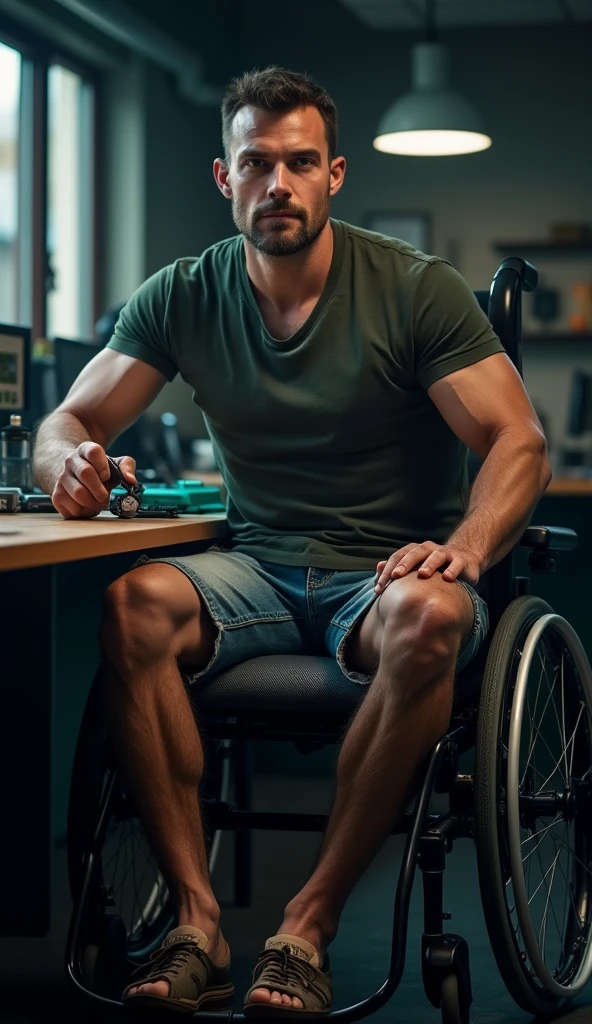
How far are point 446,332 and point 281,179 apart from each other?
1.14 ft

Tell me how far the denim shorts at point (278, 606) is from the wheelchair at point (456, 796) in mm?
29

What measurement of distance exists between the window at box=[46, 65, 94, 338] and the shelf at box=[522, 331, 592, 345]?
2248 millimetres

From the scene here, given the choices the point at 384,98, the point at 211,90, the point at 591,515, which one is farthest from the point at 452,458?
the point at 384,98

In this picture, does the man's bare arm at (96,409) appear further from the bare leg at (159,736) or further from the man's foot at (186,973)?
the man's foot at (186,973)

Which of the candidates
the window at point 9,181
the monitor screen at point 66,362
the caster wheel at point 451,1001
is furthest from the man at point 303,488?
the window at point 9,181

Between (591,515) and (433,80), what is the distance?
2680 millimetres

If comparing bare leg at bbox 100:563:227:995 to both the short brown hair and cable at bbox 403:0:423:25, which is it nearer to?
the short brown hair

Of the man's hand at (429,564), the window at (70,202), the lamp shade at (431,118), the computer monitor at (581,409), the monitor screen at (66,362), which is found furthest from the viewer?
the computer monitor at (581,409)

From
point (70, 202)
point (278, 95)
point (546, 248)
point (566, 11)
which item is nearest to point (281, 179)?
point (278, 95)

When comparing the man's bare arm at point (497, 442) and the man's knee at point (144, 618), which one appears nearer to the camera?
the man's knee at point (144, 618)

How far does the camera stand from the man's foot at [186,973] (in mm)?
1519

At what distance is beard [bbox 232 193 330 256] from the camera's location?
77.9 inches

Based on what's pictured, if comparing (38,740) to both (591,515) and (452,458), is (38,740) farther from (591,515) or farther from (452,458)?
(591,515)

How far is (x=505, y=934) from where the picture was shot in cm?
160
